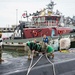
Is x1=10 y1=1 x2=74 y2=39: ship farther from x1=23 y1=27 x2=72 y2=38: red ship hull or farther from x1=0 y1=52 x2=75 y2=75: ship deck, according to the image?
x1=0 y1=52 x2=75 y2=75: ship deck

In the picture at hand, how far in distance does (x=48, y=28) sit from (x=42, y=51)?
2216 centimetres

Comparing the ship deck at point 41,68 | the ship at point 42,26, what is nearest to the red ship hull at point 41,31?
the ship at point 42,26

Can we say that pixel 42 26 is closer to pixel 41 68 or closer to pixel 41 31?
pixel 41 31

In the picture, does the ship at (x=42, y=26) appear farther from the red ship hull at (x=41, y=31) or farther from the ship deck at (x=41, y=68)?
the ship deck at (x=41, y=68)

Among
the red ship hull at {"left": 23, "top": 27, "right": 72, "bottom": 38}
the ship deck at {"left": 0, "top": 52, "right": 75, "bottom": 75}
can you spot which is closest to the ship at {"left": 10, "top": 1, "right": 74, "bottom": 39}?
the red ship hull at {"left": 23, "top": 27, "right": 72, "bottom": 38}

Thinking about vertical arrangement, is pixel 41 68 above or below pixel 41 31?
below

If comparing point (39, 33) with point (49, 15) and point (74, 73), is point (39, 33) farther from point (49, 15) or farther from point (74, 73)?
point (74, 73)

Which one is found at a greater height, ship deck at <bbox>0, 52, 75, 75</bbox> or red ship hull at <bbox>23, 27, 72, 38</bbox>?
red ship hull at <bbox>23, 27, 72, 38</bbox>

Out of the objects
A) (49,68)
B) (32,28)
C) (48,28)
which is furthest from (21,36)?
(49,68)

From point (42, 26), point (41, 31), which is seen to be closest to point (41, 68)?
point (41, 31)

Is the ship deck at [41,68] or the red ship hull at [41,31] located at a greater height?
the red ship hull at [41,31]

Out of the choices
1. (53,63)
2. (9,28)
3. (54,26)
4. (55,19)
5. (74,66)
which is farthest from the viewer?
(9,28)

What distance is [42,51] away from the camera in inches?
566

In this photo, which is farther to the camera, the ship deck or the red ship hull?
the red ship hull
